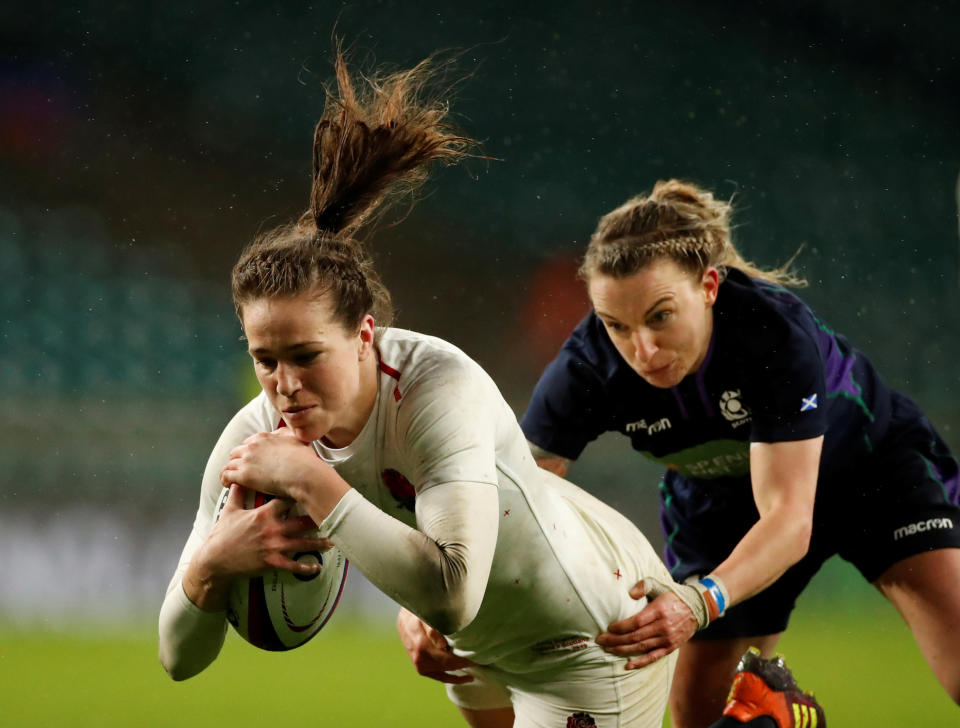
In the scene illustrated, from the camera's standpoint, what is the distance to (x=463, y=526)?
197cm

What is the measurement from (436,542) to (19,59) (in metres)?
9.24

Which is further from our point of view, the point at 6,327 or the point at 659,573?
the point at 6,327

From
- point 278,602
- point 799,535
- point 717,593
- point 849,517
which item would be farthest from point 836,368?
point 278,602

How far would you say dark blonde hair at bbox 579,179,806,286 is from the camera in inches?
116

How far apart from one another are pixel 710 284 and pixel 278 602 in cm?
148

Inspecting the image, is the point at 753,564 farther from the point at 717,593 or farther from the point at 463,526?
the point at 463,526

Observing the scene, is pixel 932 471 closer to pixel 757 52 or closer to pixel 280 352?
pixel 280 352

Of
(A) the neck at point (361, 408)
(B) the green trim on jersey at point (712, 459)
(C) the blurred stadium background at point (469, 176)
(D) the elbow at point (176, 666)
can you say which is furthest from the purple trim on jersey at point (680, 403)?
(C) the blurred stadium background at point (469, 176)

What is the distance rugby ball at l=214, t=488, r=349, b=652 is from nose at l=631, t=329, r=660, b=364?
1.04 meters

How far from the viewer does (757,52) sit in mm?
10531

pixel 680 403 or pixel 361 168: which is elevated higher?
pixel 361 168

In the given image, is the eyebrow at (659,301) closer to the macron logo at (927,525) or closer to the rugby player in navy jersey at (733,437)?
the rugby player in navy jersey at (733,437)

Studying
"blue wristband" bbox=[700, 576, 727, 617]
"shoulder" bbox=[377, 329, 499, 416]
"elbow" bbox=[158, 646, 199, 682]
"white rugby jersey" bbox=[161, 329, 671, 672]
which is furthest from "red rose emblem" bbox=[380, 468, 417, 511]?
"blue wristband" bbox=[700, 576, 727, 617]

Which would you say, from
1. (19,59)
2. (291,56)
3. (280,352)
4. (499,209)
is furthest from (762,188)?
(280,352)
